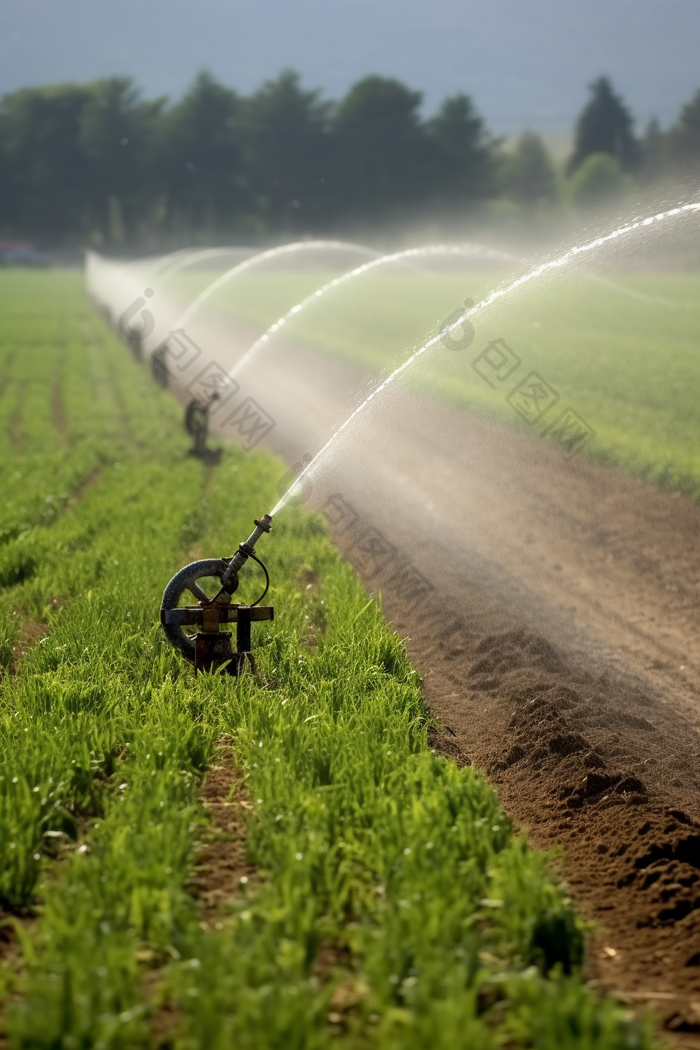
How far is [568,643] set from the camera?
7.57 m

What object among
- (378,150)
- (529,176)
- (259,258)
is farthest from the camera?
(529,176)

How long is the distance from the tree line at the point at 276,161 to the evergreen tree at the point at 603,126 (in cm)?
14

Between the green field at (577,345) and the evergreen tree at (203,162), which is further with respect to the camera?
the evergreen tree at (203,162)

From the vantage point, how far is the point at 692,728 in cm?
625

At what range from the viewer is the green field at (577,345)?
1372 centimetres

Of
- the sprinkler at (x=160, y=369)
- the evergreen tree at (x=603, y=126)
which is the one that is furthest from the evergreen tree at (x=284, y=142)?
the sprinkler at (x=160, y=369)

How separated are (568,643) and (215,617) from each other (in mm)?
2635

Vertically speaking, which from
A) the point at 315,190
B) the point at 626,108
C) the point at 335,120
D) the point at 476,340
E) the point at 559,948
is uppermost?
the point at 626,108

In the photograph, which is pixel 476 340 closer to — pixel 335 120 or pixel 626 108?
pixel 335 120

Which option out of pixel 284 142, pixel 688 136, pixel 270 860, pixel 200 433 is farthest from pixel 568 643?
pixel 284 142

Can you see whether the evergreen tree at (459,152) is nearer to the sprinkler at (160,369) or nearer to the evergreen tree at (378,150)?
the evergreen tree at (378,150)

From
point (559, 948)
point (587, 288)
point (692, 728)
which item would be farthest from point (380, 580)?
point (587, 288)

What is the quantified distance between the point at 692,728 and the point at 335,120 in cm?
10218

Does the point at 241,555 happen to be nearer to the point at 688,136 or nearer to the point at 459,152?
the point at 688,136
